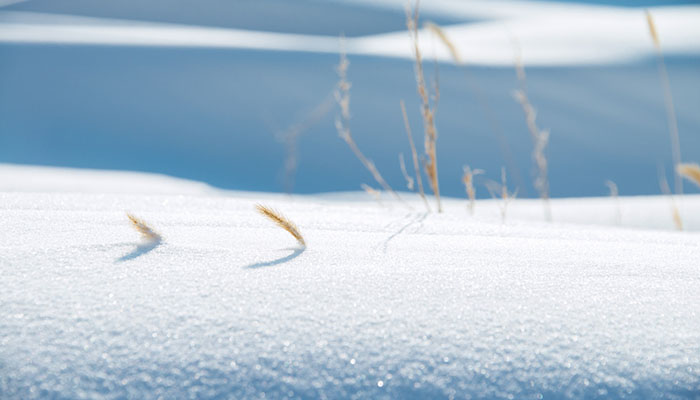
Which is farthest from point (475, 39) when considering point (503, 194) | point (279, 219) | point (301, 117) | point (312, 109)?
point (279, 219)

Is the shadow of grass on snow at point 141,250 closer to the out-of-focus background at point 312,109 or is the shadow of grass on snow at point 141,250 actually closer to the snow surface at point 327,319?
the snow surface at point 327,319

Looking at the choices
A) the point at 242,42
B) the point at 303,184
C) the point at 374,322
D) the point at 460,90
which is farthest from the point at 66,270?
the point at 242,42

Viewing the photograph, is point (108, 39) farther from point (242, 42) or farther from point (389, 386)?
point (389, 386)

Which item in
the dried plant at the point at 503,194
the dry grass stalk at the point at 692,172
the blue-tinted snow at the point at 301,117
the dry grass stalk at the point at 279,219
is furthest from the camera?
the blue-tinted snow at the point at 301,117

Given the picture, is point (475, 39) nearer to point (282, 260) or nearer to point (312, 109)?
point (312, 109)

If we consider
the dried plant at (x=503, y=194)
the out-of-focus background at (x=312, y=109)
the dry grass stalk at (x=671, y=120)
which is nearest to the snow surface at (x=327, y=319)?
the dried plant at (x=503, y=194)

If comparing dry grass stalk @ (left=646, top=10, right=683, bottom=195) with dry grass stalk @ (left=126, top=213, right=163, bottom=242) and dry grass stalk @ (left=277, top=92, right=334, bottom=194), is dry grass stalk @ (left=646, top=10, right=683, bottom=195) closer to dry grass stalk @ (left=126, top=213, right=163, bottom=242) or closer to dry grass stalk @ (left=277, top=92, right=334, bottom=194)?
dry grass stalk @ (left=126, top=213, right=163, bottom=242)

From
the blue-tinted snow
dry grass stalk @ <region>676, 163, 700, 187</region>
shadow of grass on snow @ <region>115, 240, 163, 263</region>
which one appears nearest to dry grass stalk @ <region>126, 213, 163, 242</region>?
shadow of grass on snow @ <region>115, 240, 163, 263</region>
